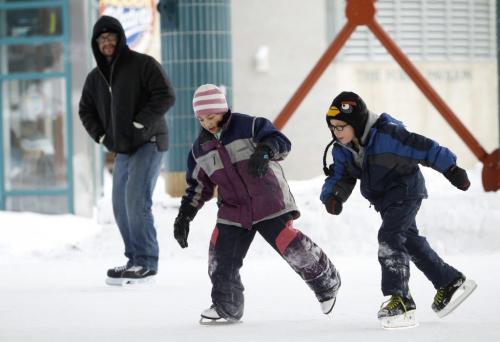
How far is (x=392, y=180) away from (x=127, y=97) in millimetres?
2239

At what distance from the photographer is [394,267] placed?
531 cm

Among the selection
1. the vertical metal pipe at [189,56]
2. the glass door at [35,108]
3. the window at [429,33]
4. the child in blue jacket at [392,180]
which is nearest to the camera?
the child in blue jacket at [392,180]

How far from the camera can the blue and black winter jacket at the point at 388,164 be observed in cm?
522

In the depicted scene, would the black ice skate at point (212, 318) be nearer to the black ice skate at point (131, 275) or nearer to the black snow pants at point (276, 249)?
the black snow pants at point (276, 249)

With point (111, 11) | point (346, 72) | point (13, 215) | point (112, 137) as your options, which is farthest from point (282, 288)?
point (346, 72)

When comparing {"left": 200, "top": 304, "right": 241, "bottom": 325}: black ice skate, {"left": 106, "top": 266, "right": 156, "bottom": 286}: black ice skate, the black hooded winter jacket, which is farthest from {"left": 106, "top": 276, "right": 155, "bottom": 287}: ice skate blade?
{"left": 200, "top": 304, "right": 241, "bottom": 325}: black ice skate

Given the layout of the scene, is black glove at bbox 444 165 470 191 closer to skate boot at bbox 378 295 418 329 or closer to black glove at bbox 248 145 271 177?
skate boot at bbox 378 295 418 329

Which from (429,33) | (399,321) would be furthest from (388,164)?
(429,33)

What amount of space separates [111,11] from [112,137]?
6030 millimetres

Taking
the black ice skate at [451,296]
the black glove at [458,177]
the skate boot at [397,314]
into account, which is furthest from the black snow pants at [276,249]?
the black glove at [458,177]

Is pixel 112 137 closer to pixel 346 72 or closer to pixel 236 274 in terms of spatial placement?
→ pixel 236 274

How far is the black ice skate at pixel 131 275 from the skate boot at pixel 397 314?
6.99 ft

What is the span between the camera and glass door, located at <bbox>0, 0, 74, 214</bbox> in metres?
11.8

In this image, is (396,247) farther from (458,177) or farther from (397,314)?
(458,177)
